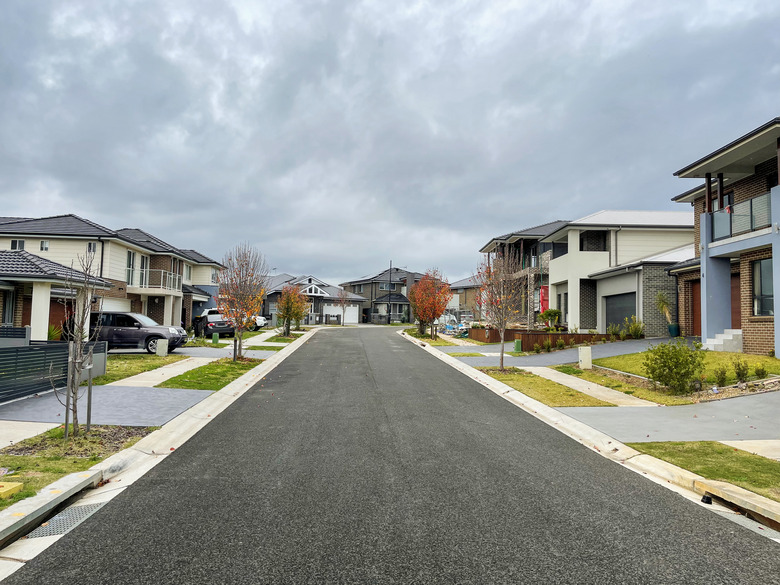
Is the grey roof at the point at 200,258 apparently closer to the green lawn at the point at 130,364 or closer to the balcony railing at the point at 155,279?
the balcony railing at the point at 155,279

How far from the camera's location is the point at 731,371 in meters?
13.4

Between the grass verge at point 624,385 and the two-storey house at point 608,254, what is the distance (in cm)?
1008

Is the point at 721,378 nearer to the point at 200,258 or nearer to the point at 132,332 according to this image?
the point at 132,332

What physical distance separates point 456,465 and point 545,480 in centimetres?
112

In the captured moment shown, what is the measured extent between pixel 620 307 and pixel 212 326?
24714mm

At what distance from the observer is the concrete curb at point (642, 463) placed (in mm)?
5228

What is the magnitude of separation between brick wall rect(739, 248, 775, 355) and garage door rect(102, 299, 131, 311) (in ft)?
97.0

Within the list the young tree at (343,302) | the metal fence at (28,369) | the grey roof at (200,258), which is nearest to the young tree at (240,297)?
the metal fence at (28,369)

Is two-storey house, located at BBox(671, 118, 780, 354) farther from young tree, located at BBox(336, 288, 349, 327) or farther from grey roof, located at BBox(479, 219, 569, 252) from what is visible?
young tree, located at BBox(336, 288, 349, 327)

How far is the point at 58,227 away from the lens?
28.8 metres

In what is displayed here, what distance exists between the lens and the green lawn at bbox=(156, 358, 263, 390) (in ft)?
42.1

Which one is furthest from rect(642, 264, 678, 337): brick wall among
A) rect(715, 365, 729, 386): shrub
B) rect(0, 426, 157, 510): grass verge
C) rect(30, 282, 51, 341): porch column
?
rect(30, 282, 51, 341): porch column

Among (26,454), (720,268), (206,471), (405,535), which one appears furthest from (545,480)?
(720,268)

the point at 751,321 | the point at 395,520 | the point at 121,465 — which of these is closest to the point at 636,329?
the point at 751,321
